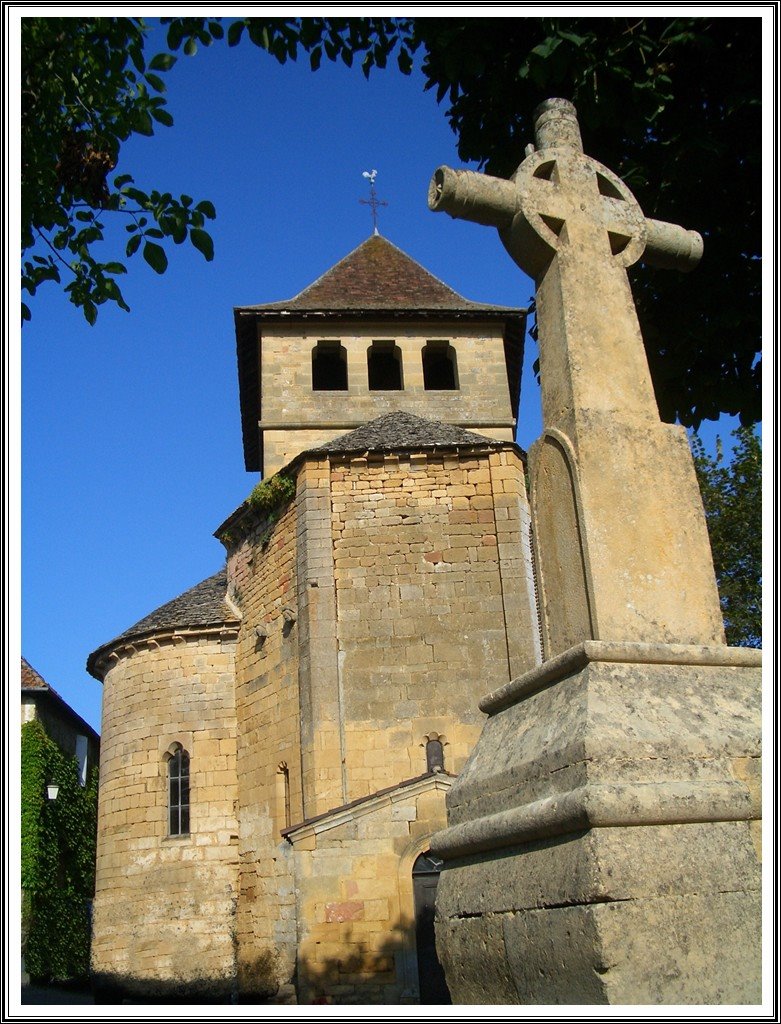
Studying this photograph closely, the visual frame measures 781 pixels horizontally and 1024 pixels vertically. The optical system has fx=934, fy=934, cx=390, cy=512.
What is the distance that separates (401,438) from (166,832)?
8.19 m

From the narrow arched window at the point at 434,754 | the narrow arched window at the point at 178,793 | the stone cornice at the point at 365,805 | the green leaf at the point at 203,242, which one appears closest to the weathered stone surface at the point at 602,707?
the green leaf at the point at 203,242

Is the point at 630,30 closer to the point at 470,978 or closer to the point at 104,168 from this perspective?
the point at 104,168

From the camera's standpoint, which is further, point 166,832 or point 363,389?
point 363,389

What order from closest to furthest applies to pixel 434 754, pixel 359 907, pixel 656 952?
pixel 656 952, pixel 359 907, pixel 434 754

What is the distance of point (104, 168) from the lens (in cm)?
656

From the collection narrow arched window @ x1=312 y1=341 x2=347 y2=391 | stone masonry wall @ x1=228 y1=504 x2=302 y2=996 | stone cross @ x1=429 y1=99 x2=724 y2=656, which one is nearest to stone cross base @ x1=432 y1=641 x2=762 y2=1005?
stone cross @ x1=429 y1=99 x2=724 y2=656

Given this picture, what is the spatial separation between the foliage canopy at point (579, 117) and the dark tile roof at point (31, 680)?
63.6 ft

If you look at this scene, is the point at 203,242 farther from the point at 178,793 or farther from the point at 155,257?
the point at 178,793

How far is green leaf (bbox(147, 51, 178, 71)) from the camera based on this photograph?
19.6 feet

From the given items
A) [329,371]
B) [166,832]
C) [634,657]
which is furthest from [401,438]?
[634,657]

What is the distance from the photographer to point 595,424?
3715 mm

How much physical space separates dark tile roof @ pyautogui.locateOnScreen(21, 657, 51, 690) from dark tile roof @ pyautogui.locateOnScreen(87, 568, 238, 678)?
454 cm

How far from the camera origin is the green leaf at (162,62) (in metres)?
5.98

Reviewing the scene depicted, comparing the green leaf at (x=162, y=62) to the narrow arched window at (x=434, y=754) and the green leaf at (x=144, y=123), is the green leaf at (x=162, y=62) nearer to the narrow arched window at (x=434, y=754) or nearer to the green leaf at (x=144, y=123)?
the green leaf at (x=144, y=123)
